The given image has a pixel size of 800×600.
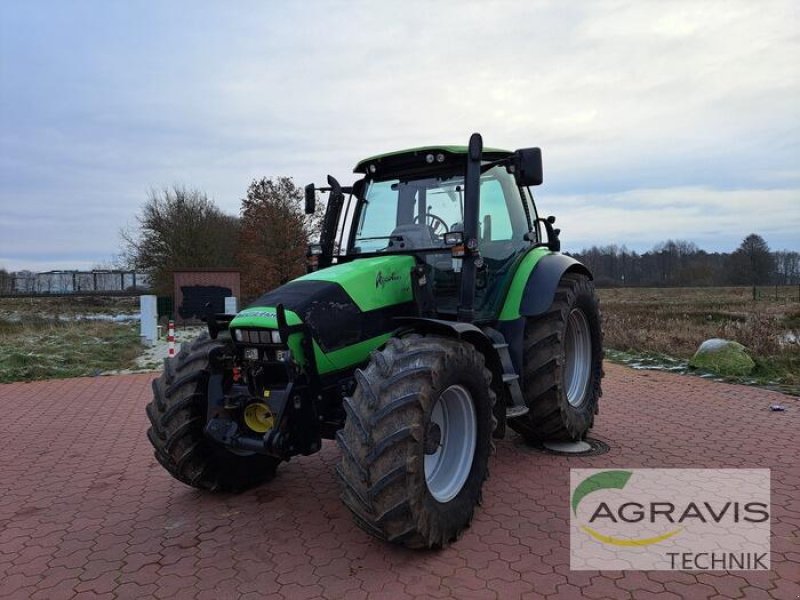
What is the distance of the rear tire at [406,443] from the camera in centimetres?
296

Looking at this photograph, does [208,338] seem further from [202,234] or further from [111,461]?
[202,234]

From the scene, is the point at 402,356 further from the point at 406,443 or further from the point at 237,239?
the point at 237,239

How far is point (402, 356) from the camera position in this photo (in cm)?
321

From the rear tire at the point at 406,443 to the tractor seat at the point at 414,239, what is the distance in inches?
45.4

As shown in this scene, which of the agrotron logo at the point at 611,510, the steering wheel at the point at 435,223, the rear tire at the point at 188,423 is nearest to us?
the agrotron logo at the point at 611,510

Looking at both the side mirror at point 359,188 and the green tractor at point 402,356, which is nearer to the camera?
the green tractor at point 402,356

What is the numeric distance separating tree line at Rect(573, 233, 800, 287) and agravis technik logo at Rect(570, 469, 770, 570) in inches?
2000

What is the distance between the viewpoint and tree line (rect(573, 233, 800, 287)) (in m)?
58.1

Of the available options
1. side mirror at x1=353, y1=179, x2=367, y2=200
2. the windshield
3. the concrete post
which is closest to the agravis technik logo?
the windshield

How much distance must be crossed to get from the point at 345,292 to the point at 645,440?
11.4 feet

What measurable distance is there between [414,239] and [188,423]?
209 centimetres

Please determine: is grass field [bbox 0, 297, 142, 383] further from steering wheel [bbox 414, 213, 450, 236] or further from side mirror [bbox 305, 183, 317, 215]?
steering wheel [bbox 414, 213, 450, 236]

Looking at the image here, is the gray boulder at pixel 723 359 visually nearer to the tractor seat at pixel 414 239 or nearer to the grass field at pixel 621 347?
the grass field at pixel 621 347

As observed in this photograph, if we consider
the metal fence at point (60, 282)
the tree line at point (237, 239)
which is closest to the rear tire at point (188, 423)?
the tree line at point (237, 239)
